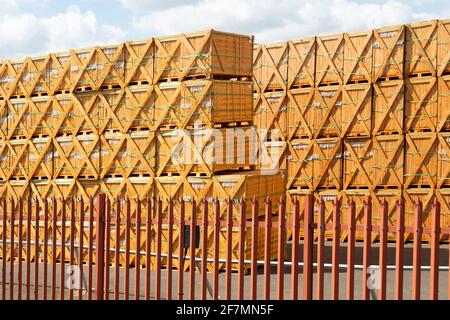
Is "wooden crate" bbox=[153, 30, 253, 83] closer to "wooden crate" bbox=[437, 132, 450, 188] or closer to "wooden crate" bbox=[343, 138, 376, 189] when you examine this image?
"wooden crate" bbox=[343, 138, 376, 189]

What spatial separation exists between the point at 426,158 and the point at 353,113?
229 centimetres

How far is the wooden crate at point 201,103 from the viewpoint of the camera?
14.9 metres

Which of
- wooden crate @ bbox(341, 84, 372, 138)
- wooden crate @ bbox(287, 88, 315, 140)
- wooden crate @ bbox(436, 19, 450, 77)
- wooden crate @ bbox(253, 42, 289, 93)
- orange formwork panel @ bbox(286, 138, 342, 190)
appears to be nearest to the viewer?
wooden crate @ bbox(436, 19, 450, 77)

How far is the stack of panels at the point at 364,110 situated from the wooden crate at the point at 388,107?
27 mm

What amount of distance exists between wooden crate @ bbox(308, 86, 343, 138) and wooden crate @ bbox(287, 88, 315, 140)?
0.37ft

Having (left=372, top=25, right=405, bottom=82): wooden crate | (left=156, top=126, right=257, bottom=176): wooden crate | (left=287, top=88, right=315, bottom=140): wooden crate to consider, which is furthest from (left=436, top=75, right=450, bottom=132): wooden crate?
(left=156, top=126, right=257, bottom=176): wooden crate

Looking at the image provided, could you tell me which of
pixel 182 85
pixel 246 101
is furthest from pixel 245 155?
pixel 182 85

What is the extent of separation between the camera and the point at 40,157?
17.6 meters

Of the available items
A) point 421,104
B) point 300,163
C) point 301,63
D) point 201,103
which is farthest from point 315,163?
point 201,103

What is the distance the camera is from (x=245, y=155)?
1586 cm

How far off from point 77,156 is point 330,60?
23.9 feet

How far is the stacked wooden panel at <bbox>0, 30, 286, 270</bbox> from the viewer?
14945 mm

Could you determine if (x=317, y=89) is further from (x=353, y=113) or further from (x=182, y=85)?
(x=182, y=85)
